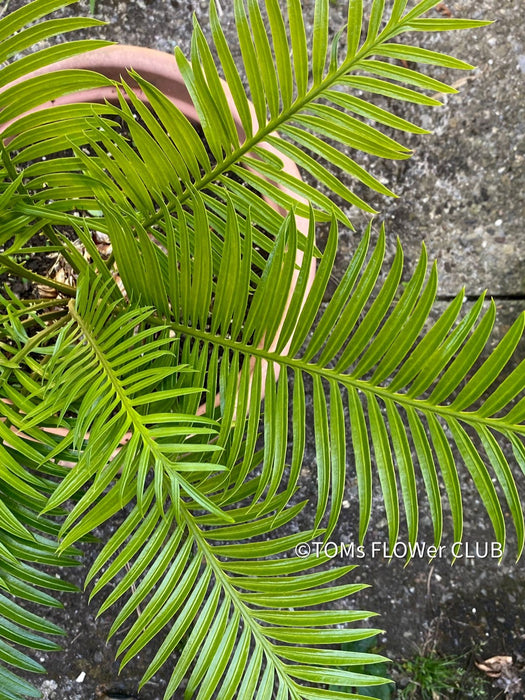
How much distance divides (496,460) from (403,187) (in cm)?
80

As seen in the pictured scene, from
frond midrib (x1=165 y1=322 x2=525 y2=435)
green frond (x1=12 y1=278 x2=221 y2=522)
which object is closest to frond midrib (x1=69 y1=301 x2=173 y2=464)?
green frond (x1=12 y1=278 x2=221 y2=522)

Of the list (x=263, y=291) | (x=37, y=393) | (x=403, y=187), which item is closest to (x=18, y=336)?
(x=37, y=393)

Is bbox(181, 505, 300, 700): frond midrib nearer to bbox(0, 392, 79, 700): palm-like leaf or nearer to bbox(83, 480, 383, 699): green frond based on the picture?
bbox(83, 480, 383, 699): green frond

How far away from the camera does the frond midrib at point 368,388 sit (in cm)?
65

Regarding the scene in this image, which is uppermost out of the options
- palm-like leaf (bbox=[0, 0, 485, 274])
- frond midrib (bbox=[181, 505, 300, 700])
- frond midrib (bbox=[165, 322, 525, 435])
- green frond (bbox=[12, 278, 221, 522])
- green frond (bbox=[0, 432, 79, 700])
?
palm-like leaf (bbox=[0, 0, 485, 274])

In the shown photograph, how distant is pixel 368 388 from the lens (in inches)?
27.9

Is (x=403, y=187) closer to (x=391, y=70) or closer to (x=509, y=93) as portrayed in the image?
(x=509, y=93)

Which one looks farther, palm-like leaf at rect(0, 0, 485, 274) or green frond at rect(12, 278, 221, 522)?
palm-like leaf at rect(0, 0, 485, 274)

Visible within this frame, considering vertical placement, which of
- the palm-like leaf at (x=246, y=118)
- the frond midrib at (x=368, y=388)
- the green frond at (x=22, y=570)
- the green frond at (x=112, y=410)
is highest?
Result: the palm-like leaf at (x=246, y=118)

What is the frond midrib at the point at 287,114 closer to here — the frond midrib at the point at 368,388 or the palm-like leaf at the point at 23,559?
the frond midrib at the point at 368,388

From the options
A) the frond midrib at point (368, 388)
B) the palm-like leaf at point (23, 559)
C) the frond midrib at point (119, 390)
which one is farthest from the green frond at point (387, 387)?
the palm-like leaf at point (23, 559)

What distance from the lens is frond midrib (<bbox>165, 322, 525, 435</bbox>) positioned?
65 cm

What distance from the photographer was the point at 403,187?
1.28m

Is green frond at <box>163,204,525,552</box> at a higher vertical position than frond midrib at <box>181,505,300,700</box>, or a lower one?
higher
